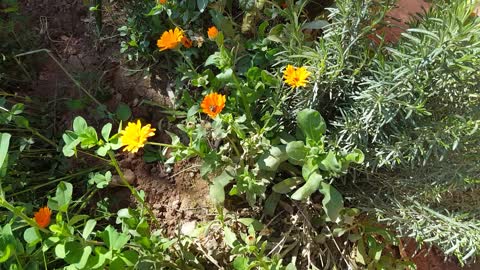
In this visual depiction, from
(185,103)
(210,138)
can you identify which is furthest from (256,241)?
(185,103)

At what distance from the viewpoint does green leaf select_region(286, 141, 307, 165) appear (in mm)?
1507

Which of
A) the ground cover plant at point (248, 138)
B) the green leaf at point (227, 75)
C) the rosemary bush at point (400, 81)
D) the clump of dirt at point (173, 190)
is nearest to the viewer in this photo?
the rosemary bush at point (400, 81)

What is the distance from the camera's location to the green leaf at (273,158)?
1596mm

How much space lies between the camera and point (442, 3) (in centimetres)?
143

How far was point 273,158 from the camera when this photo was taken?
161 centimetres

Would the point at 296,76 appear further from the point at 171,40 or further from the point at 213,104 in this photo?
the point at 171,40

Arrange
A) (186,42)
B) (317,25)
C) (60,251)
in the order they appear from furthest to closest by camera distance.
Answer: (186,42)
(317,25)
(60,251)

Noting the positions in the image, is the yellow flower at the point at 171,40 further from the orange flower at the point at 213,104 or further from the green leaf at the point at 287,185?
the green leaf at the point at 287,185

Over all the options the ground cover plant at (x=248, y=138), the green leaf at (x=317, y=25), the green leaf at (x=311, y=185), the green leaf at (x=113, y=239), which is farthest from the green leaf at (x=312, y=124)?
the green leaf at (x=113, y=239)

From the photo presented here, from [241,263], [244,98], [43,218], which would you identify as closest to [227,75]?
[244,98]

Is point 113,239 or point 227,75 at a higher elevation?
point 227,75

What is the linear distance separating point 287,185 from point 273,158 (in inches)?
4.2

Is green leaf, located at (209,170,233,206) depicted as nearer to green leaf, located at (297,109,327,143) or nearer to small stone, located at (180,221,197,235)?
small stone, located at (180,221,197,235)

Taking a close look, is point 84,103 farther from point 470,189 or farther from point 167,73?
point 470,189
